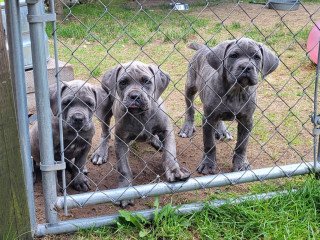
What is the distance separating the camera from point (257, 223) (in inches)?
129

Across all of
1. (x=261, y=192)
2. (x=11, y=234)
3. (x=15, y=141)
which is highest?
(x=15, y=141)

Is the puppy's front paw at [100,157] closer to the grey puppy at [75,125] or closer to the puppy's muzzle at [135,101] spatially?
the grey puppy at [75,125]

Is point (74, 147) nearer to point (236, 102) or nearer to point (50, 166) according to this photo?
point (50, 166)

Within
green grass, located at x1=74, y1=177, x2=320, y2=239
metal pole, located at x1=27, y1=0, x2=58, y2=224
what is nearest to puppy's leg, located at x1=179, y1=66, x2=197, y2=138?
green grass, located at x1=74, y1=177, x2=320, y2=239

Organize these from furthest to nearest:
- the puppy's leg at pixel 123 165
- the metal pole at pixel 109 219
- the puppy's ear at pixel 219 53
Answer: the puppy's ear at pixel 219 53, the puppy's leg at pixel 123 165, the metal pole at pixel 109 219

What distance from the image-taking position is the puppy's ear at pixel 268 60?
414cm

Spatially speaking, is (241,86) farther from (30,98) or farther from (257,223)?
(30,98)

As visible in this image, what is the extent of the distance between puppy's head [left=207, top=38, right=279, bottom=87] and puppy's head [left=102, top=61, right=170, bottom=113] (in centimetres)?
47

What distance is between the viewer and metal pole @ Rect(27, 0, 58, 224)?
105 inches

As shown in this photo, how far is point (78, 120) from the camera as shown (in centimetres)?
386

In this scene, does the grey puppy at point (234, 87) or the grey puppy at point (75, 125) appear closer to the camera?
the grey puppy at point (75, 125)

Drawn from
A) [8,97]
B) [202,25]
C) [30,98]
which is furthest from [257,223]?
[202,25]

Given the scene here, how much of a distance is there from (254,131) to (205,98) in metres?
1.02

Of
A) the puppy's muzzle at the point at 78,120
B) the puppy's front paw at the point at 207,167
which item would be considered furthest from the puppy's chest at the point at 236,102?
the puppy's muzzle at the point at 78,120
